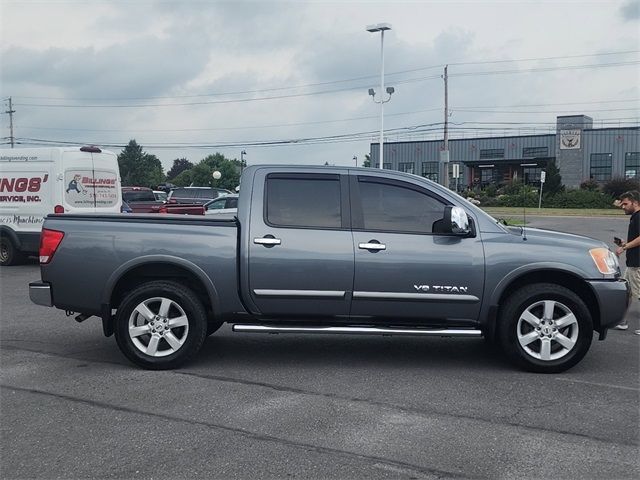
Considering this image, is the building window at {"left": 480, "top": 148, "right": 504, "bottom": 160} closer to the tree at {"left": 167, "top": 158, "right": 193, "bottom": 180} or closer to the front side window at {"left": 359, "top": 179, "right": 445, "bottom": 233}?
the front side window at {"left": 359, "top": 179, "right": 445, "bottom": 233}

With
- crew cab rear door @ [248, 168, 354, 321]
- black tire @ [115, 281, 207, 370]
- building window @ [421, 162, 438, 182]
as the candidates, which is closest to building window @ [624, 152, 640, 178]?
building window @ [421, 162, 438, 182]

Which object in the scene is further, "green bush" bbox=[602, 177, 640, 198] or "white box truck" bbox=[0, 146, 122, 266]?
"green bush" bbox=[602, 177, 640, 198]

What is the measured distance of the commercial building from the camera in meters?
62.2

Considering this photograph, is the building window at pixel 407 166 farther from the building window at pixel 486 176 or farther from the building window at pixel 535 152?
the building window at pixel 535 152

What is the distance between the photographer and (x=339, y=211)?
6.08 m

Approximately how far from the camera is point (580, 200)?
50.7 meters

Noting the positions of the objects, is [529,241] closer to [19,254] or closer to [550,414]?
[550,414]

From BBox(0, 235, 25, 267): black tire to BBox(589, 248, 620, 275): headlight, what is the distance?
39.3 feet

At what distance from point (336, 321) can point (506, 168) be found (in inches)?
2586

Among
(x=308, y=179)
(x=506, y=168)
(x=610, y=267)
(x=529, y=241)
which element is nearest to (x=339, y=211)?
(x=308, y=179)

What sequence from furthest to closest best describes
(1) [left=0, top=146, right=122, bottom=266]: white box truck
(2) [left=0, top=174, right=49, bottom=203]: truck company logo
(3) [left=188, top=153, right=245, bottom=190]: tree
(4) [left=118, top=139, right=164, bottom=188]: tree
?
1. (4) [left=118, top=139, right=164, bottom=188]: tree
2. (3) [left=188, top=153, right=245, bottom=190]: tree
3. (2) [left=0, top=174, right=49, bottom=203]: truck company logo
4. (1) [left=0, top=146, right=122, bottom=266]: white box truck

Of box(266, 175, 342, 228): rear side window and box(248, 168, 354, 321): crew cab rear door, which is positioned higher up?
box(266, 175, 342, 228): rear side window

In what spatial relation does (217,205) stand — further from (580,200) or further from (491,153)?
(491,153)

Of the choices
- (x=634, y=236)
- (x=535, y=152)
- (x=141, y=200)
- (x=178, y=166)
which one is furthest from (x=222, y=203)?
(x=178, y=166)
